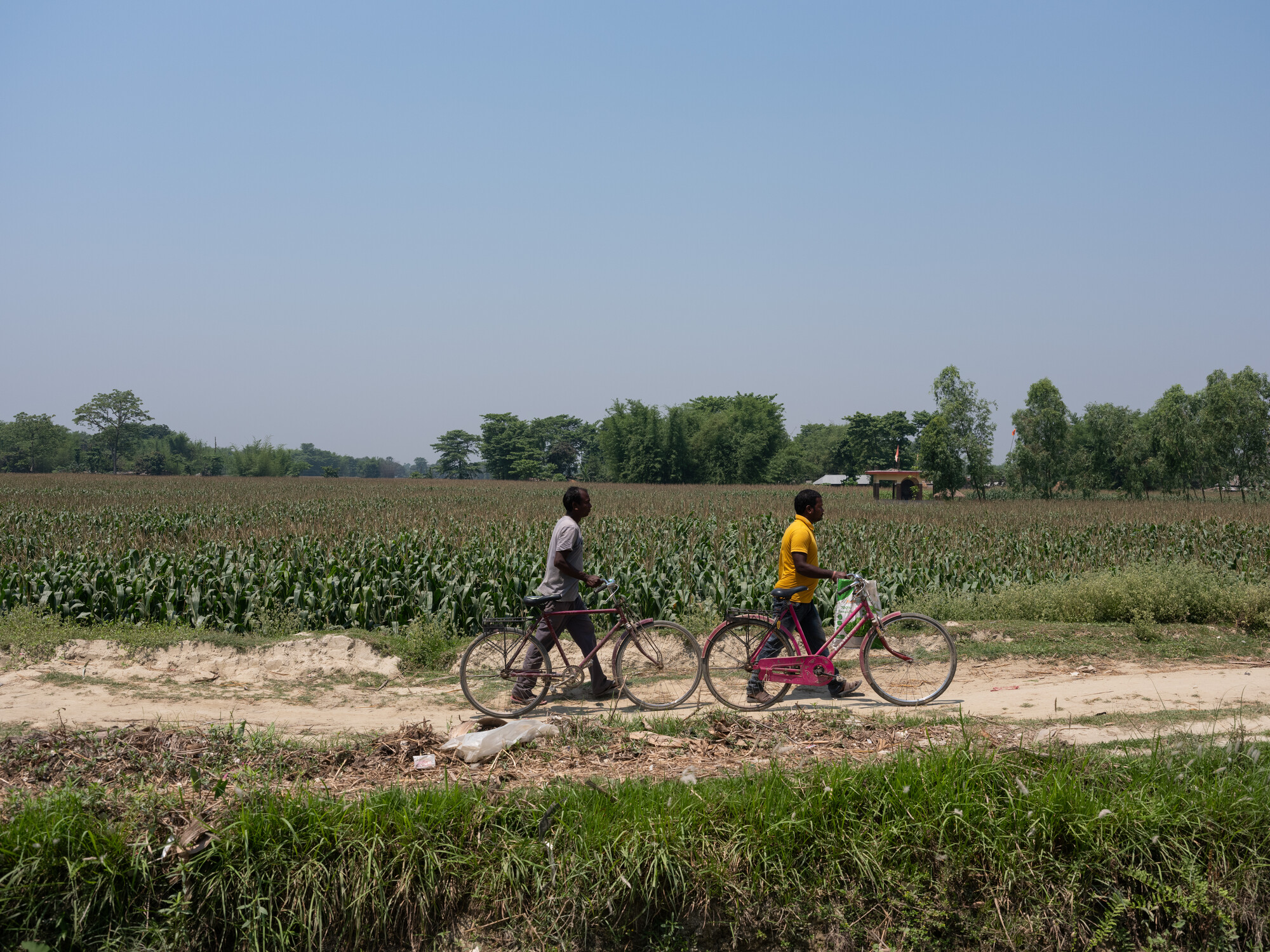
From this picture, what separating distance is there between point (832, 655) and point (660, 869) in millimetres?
3519

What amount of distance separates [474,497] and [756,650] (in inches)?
1540

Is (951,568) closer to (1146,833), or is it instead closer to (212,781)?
(1146,833)

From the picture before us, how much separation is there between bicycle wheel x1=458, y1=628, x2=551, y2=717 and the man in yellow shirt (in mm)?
1932

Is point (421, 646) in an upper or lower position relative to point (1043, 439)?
lower

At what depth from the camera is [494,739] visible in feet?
17.5

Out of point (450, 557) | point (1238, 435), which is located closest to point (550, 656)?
point (450, 557)

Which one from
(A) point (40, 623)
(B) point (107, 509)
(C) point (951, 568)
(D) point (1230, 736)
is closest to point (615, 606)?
(D) point (1230, 736)

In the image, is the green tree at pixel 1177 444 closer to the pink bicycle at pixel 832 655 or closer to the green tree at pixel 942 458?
the green tree at pixel 942 458

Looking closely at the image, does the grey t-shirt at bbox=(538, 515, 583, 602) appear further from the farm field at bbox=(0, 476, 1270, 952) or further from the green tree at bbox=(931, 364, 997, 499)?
the green tree at bbox=(931, 364, 997, 499)

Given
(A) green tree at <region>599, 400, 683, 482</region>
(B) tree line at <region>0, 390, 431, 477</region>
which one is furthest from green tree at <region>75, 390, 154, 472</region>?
(A) green tree at <region>599, 400, 683, 482</region>

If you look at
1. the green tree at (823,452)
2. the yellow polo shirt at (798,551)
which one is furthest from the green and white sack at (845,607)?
the green tree at (823,452)

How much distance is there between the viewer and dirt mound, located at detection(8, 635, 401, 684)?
897 cm

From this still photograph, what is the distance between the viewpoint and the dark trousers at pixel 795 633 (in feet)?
23.0

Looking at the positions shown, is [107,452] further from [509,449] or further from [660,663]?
[660,663]
